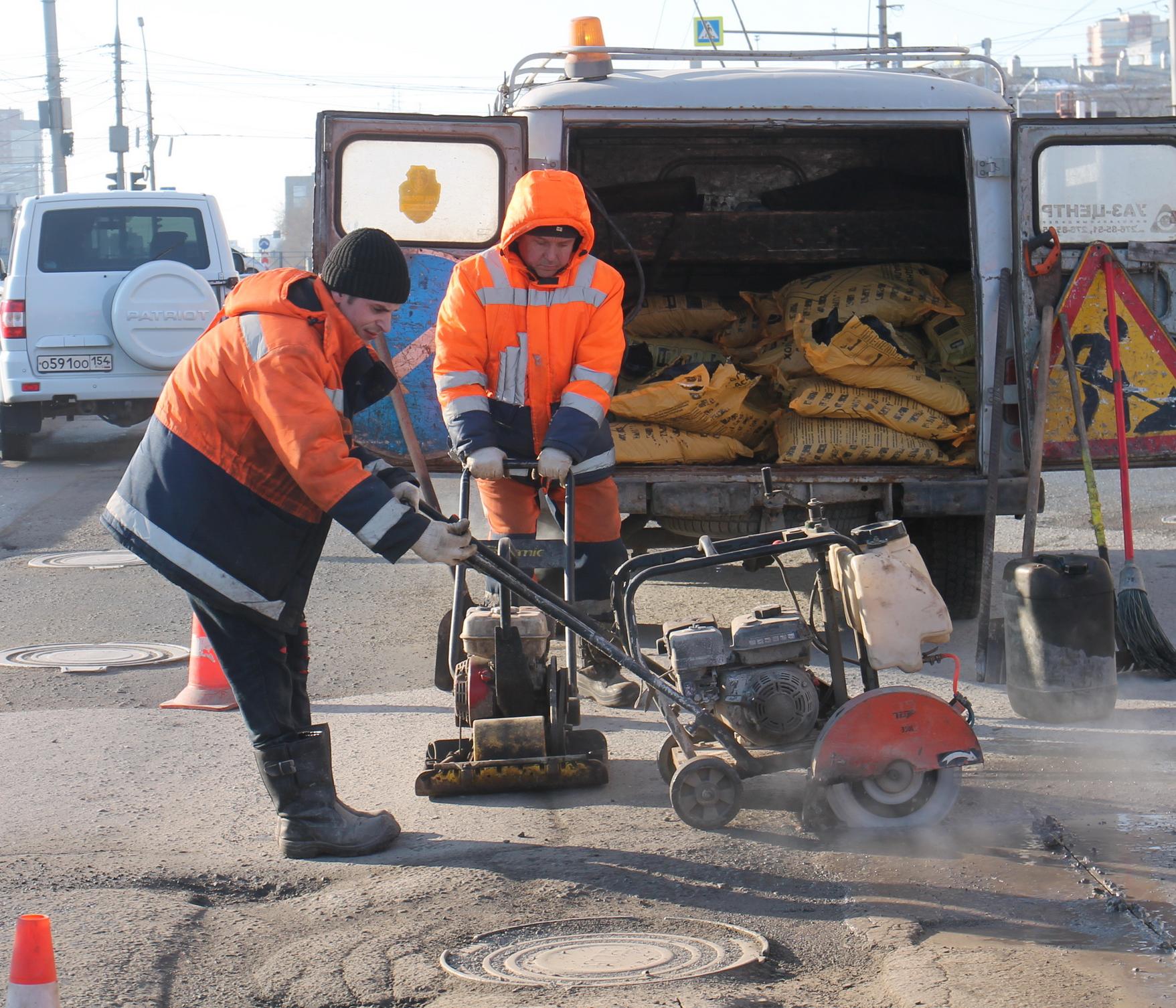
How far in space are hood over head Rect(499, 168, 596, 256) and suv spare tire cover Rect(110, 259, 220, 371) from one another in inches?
286

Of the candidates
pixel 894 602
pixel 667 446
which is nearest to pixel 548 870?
pixel 894 602

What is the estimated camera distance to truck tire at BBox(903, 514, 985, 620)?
6477 millimetres

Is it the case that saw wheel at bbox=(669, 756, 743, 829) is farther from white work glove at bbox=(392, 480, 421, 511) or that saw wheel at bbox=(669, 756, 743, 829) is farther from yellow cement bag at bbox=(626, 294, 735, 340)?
yellow cement bag at bbox=(626, 294, 735, 340)

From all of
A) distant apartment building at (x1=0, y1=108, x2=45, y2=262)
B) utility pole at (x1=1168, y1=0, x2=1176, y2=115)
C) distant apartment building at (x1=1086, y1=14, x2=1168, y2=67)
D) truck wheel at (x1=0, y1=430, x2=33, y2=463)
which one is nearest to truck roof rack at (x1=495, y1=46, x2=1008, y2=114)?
truck wheel at (x1=0, y1=430, x2=33, y2=463)

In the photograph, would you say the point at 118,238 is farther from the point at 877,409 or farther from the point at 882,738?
the point at 882,738

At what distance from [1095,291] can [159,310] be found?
8.02 m

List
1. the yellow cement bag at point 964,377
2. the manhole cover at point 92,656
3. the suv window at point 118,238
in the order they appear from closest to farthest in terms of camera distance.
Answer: the manhole cover at point 92,656
the yellow cement bag at point 964,377
the suv window at point 118,238

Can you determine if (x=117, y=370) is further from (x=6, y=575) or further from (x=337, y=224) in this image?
(x=337, y=224)

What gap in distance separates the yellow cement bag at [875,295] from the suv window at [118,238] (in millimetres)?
6838

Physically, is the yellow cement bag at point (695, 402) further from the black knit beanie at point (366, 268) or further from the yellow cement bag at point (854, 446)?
the black knit beanie at point (366, 268)

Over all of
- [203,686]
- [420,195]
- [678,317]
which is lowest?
[203,686]

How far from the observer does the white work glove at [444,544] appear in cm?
368

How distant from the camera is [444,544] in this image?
3705 millimetres

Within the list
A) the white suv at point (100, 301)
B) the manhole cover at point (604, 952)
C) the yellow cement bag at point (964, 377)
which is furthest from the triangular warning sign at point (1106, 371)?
the white suv at point (100, 301)
